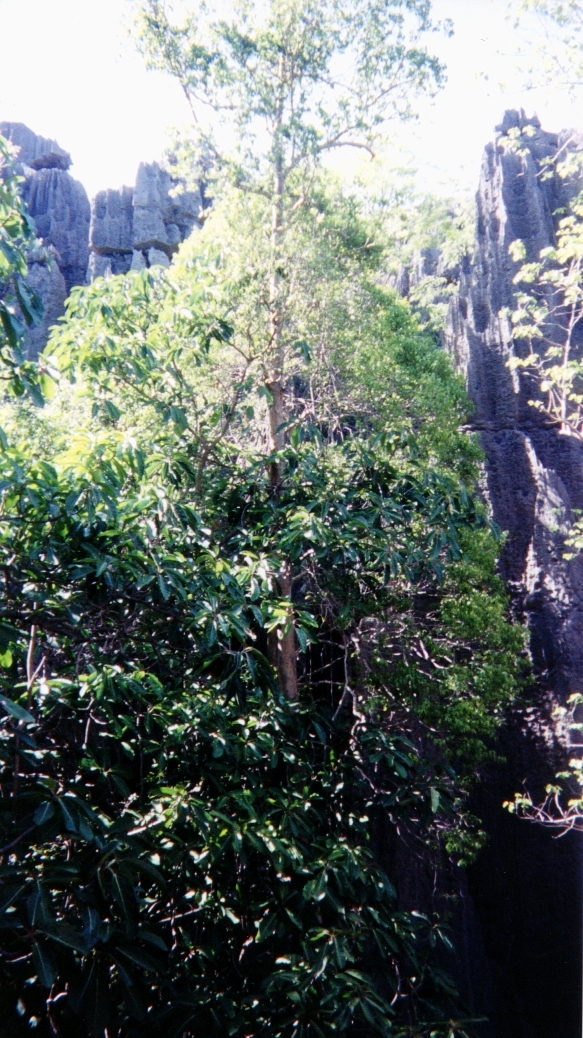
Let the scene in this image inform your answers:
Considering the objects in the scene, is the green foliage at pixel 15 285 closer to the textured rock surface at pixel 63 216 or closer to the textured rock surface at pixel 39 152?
the textured rock surface at pixel 63 216

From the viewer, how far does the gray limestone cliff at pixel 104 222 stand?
73.0 ft

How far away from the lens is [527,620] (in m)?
7.17

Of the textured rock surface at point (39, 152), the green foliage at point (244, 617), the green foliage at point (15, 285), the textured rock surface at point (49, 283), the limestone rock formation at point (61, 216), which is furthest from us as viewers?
the textured rock surface at point (39, 152)

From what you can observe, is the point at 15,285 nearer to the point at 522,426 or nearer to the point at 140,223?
the point at 522,426

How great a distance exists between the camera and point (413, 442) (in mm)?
5176

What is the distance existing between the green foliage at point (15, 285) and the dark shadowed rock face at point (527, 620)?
417cm

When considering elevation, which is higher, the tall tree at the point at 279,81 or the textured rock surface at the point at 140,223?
the textured rock surface at the point at 140,223

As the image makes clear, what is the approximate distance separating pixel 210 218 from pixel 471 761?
4.61m

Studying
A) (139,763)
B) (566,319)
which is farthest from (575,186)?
(139,763)

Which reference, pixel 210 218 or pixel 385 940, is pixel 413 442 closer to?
pixel 210 218

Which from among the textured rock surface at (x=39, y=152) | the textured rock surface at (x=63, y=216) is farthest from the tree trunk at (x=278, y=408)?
the textured rock surface at (x=39, y=152)

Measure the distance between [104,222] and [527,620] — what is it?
19895mm

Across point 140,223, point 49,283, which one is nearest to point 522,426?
point 49,283

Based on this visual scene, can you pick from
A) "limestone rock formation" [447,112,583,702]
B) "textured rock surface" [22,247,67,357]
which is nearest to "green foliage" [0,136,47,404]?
"limestone rock formation" [447,112,583,702]
